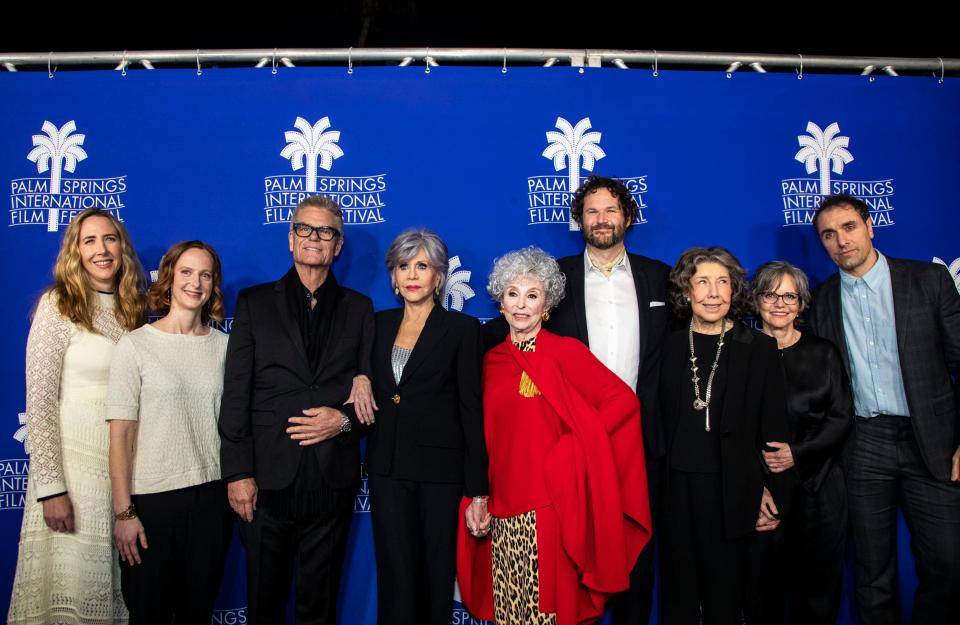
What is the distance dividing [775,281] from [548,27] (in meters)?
3.21

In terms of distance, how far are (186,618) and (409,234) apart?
1726 millimetres

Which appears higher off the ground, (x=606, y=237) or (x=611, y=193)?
(x=611, y=193)

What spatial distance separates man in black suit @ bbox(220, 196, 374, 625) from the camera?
2.46m

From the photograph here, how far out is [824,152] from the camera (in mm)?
3514

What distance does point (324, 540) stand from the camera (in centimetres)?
256

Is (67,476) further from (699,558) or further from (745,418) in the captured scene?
(745,418)

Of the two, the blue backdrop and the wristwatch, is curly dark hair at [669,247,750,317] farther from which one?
the wristwatch

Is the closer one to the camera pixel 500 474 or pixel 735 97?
pixel 500 474

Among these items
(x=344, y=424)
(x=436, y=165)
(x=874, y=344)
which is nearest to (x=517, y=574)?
(x=344, y=424)

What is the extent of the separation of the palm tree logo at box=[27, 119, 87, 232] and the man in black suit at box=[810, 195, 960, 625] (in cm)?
385

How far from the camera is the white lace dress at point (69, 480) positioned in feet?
8.02

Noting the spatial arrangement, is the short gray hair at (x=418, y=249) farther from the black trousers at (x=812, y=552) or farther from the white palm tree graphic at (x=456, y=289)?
the black trousers at (x=812, y=552)

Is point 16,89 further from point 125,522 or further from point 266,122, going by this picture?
point 125,522

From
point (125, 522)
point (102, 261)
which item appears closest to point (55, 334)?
point (102, 261)
